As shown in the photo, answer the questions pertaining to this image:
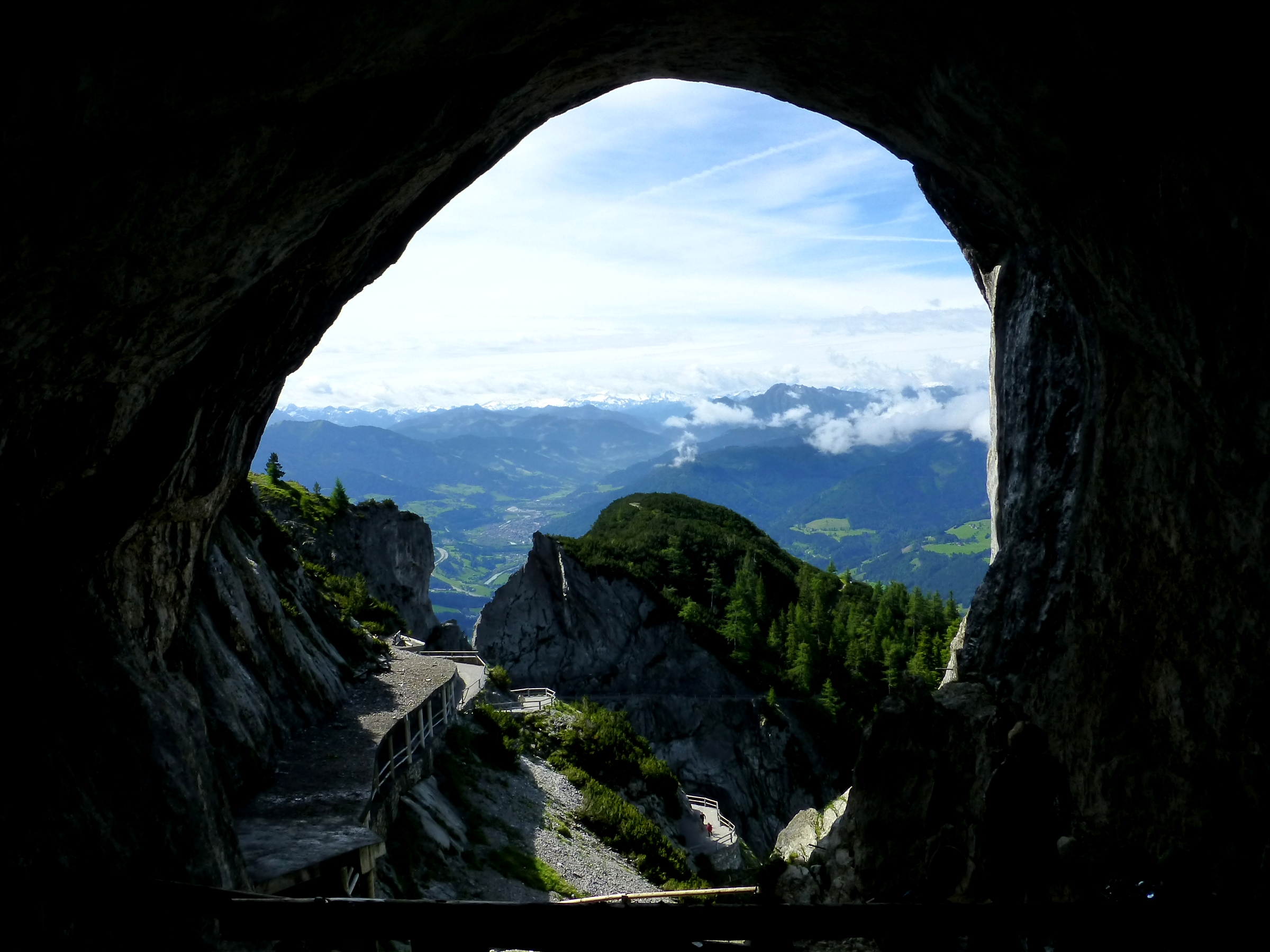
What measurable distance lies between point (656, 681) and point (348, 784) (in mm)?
53365

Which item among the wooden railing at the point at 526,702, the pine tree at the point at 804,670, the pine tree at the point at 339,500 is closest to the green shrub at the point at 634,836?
the wooden railing at the point at 526,702

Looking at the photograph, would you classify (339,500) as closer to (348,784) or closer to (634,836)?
(634,836)

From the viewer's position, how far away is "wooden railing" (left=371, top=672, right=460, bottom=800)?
2402cm

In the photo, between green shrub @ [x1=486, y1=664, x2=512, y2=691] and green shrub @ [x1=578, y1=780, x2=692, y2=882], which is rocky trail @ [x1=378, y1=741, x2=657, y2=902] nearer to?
green shrub @ [x1=578, y1=780, x2=692, y2=882]

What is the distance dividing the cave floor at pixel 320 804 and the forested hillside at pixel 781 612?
1758 inches

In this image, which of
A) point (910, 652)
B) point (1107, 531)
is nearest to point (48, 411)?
point (1107, 531)

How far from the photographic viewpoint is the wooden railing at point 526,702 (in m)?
45.1

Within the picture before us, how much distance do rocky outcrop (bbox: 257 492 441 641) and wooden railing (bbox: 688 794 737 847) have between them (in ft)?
82.5

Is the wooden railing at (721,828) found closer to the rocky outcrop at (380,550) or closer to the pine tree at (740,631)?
the pine tree at (740,631)

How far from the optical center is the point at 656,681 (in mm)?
71625

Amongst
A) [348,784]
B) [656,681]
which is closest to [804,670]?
[656,681]

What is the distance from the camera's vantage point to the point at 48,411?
28.9 feet

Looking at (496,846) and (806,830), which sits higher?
(806,830)

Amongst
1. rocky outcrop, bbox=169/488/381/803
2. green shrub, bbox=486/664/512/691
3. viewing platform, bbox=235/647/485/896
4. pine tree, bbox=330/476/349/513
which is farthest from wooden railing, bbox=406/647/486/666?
pine tree, bbox=330/476/349/513
